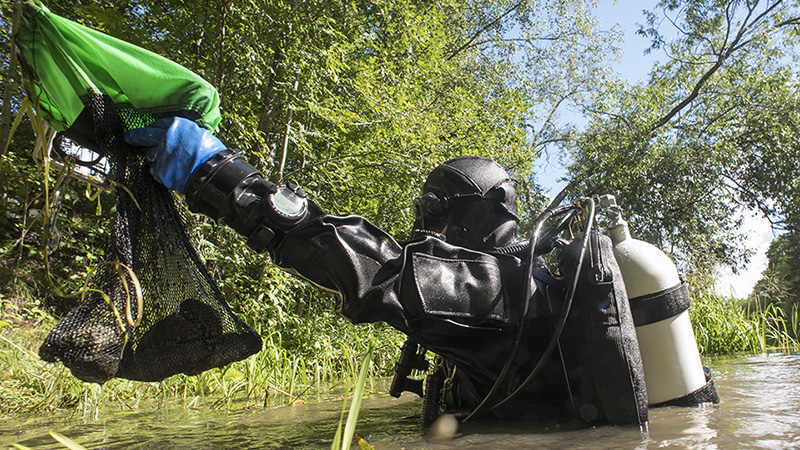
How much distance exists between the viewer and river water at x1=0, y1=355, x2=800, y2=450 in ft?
5.24

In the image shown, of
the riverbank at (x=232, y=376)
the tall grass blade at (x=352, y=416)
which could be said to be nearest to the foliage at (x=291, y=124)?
the riverbank at (x=232, y=376)

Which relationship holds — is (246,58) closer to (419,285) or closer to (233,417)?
(233,417)

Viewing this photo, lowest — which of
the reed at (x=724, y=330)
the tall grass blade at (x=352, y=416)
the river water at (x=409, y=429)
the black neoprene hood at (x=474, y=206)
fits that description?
the river water at (x=409, y=429)

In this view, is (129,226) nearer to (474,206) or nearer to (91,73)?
(91,73)

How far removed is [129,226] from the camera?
5.94 feet

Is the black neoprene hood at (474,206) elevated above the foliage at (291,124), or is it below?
below

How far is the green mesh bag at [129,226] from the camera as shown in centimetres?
169

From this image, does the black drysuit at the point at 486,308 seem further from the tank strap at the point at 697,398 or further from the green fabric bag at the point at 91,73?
the green fabric bag at the point at 91,73

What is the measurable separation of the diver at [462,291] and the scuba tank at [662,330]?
20cm

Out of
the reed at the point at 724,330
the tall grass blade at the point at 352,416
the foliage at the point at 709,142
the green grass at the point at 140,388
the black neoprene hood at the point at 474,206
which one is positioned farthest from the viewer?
the foliage at the point at 709,142

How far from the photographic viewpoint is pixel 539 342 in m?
2.09

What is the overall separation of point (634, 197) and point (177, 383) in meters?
13.1

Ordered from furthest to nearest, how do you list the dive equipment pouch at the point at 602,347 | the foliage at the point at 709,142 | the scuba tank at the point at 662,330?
the foliage at the point at 709,142, the scuba tank at the point at 662,330, the dive equipment pouch at the point at 602,347

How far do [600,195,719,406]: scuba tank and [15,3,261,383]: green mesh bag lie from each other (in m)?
1.45
